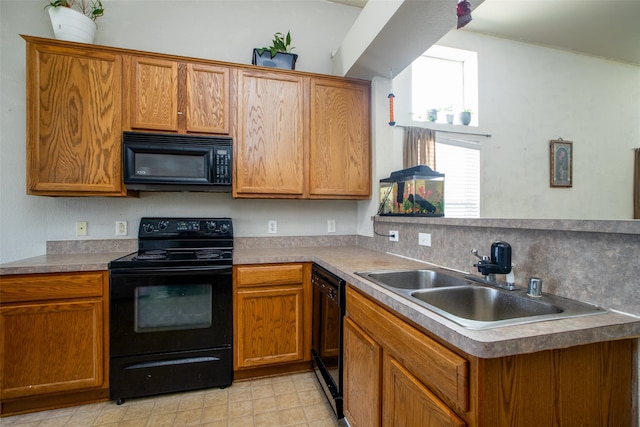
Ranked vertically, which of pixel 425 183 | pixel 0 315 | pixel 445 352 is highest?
pixel 425 183

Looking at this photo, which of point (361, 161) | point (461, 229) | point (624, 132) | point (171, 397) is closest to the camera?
point (461, 229)

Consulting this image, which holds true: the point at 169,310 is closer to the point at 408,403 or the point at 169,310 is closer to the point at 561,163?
the point at 408,403

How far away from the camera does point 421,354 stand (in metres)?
0.93

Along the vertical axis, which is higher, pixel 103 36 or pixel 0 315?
pixel 103 36

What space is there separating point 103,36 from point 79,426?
276cm

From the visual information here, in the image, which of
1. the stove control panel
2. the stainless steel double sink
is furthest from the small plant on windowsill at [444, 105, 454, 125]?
the stove control panel

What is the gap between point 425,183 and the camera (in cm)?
202

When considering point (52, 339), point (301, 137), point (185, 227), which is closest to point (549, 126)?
point (301, 137)

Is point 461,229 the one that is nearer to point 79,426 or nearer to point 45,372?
point 79,426

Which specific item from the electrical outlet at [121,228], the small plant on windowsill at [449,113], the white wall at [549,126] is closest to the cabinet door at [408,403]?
the electrical outlet at [121,228]

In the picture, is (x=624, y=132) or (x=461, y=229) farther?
(x=624, y=132)

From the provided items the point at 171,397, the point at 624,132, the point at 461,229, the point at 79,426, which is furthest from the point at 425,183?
the point at 624,132

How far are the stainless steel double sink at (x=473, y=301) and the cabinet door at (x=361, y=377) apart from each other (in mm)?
283

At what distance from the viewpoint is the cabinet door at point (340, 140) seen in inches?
96.7
